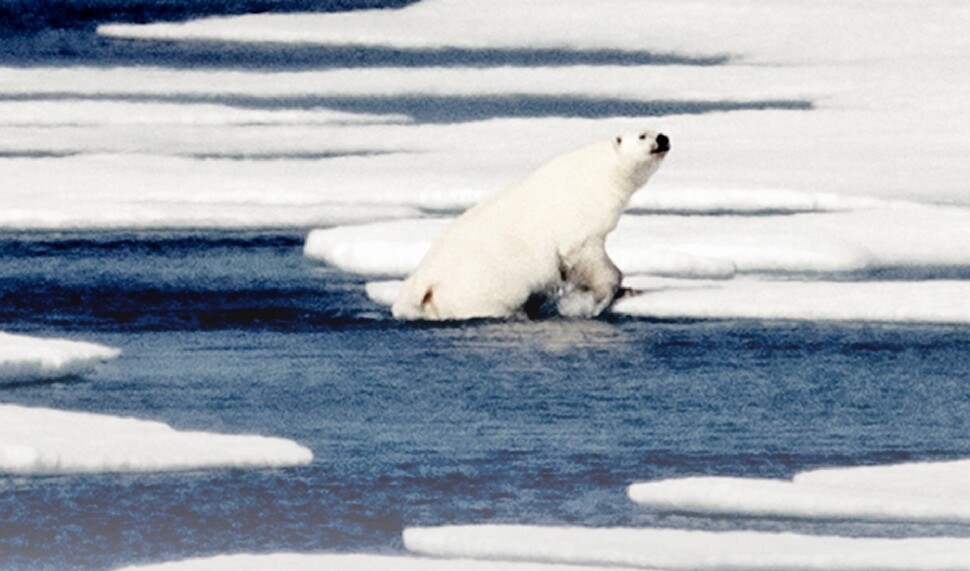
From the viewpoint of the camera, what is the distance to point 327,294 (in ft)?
39.0

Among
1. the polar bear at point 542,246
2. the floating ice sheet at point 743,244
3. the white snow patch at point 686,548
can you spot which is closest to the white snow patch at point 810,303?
the polar bear at point 542,246

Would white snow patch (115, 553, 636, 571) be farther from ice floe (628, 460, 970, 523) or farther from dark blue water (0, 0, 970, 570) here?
ice floe (628, 460, 970, 523)

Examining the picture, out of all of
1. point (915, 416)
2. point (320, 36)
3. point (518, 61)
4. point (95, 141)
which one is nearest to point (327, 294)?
point (915, 416)

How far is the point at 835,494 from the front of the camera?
7.27 m

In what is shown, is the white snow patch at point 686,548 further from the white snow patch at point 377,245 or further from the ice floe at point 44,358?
the white snow patch at point 377,245

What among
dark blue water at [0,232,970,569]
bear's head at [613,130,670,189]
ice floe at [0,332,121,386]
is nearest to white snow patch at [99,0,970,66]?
bear's head at [613,130,670,189]

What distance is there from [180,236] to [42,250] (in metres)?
0.91

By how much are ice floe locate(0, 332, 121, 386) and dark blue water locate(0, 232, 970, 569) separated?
88 millimetres

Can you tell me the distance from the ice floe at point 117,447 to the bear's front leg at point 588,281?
268 centimetres

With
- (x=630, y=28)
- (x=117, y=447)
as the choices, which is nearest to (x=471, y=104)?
(x=630, y=28)

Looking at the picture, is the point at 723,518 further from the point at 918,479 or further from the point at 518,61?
the point at 518,61

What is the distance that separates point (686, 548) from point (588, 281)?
13.6ft

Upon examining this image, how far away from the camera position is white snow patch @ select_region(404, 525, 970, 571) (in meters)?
6.48

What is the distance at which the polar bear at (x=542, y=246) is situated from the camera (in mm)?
10570
